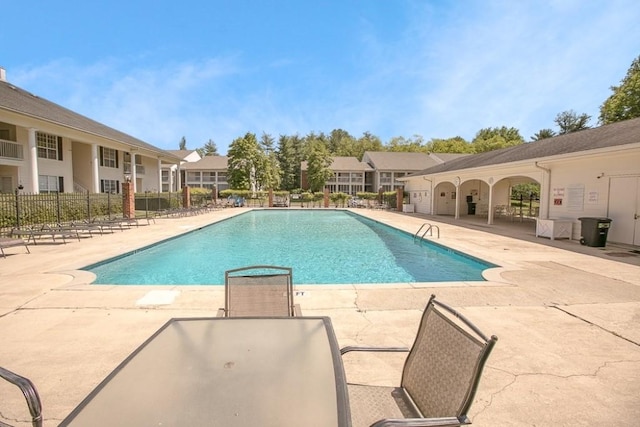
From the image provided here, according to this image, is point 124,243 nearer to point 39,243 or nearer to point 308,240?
point 39,243

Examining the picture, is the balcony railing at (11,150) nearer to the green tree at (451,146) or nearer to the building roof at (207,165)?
the building roof at (207,165)

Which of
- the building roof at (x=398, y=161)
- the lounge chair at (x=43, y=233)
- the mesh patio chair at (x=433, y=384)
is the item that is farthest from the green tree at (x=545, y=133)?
the mesh patio chair at (x=433, y=384)

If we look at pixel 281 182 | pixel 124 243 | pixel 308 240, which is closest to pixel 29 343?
pixel 124 243

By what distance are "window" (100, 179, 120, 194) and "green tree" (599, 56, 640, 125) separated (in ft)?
154

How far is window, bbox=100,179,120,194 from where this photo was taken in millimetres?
24484

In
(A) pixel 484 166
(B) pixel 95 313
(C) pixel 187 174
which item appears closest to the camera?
(B) pixel 95 313

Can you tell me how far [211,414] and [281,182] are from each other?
59269mm

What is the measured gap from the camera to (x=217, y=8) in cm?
1596

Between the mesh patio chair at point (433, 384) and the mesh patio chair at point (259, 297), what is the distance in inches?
43.0

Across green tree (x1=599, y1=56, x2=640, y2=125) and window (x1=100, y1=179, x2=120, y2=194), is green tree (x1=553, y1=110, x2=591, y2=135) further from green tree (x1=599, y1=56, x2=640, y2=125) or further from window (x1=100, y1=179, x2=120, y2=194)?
window (x1=100, y1=179, x2=120, y2=194)

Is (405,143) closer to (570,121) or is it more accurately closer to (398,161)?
(398,161)

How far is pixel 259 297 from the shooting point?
3.35 m

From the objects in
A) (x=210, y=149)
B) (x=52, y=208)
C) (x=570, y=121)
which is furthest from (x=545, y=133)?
(x=210, y=149)

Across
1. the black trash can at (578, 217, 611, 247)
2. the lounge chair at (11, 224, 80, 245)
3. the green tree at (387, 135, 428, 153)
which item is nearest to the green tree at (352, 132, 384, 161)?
the green tree at (387, 135, 428, 153)
